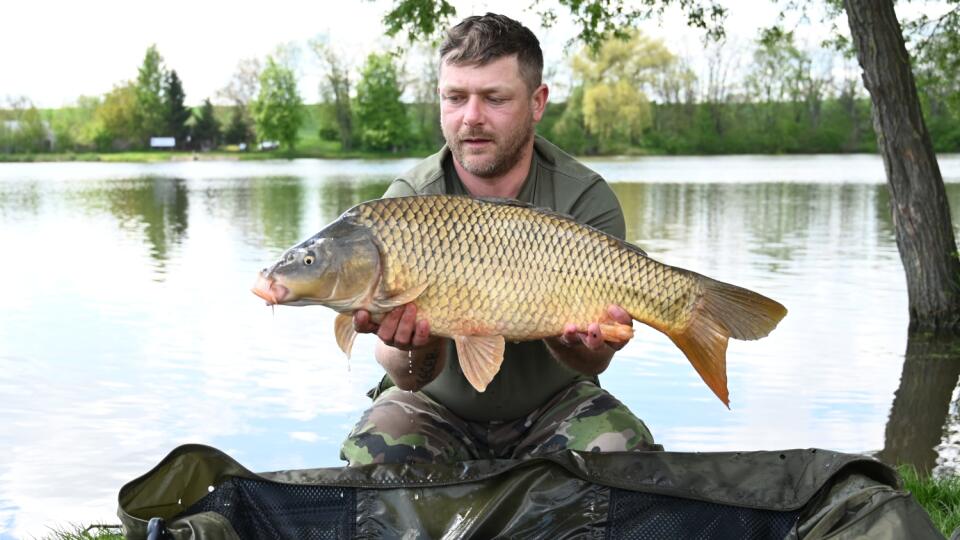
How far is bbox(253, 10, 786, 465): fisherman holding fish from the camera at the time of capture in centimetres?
198

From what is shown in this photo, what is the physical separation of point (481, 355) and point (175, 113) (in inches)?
2011

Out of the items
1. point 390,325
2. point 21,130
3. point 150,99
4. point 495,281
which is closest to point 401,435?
point 390,325

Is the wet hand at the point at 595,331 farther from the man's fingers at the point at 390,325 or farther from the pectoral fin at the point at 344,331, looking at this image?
the pectoral fin at the point at 344,331

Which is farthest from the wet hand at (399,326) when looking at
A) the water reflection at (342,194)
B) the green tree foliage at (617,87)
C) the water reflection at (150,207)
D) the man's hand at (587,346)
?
the green tree foliage at (617,87)

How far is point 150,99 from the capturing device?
51.3m

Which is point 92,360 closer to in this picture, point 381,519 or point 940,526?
point 381,519

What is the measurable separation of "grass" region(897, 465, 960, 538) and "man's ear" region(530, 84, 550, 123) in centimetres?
116

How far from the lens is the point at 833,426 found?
13.0 feet

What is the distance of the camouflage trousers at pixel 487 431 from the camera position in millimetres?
2354

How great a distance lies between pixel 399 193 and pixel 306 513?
728 mm

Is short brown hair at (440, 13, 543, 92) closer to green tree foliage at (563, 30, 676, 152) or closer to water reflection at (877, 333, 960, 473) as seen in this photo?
water reflection at (877, 333, 960, 473)

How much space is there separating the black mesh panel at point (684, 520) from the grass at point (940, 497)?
48 cm

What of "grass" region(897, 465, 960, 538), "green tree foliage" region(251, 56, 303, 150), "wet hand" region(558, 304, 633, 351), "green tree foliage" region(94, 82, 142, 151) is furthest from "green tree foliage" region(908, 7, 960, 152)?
"green tree foliage" region(94, 82, 142, 151)

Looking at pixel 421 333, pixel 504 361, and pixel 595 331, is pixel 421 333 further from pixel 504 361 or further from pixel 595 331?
pixel 504 361
